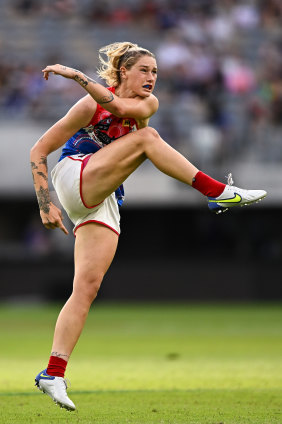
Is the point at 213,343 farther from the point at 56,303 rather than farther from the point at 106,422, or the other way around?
the point at 56,303

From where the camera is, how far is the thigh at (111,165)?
572 cm

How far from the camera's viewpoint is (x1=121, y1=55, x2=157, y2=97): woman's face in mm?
5957

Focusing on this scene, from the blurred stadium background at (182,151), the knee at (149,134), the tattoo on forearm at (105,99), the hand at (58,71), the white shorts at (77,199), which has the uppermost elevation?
the blurred stadium background at (182,151)

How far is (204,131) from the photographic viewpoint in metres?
18.8

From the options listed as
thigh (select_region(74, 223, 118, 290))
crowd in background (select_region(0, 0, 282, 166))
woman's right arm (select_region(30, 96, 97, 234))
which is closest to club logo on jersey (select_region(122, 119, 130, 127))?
woman's right arm (select_region(30, 96, 97, 234))

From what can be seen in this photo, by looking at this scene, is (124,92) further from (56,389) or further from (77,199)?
(56,389)

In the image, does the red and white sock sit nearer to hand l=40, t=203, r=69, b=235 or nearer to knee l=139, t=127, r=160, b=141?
hand l=40, t=203, r=69, b=235

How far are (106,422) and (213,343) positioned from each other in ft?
21.0

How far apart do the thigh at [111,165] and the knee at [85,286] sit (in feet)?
1.60

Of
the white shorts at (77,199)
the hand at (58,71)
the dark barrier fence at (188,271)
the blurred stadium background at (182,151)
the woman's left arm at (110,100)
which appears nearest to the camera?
the hand at (58,71)

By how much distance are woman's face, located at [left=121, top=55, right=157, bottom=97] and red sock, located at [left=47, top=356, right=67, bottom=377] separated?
179cm

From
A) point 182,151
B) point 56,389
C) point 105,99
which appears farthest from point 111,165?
point 182,151

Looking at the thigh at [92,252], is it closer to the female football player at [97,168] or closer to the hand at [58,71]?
the female football player at [97,168]

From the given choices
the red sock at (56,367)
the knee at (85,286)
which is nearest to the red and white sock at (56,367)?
the red sock at (56,367)
